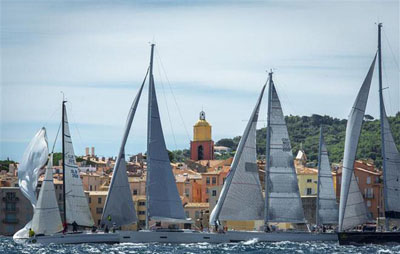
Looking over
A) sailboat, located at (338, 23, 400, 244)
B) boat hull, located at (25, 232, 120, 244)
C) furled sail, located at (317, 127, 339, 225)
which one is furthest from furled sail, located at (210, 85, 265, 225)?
boat hull, located at (25, 232, 120, 244)

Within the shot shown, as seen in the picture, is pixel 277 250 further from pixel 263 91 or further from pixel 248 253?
pixel 263 91

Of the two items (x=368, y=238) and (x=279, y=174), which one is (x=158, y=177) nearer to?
(x=279, y=174)

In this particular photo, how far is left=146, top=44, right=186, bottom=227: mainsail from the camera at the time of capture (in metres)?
63.9

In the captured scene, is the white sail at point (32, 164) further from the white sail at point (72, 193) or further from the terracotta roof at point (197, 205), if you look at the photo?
the terracotta roof at point (197, 205)

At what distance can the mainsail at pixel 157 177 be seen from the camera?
63.9 meters

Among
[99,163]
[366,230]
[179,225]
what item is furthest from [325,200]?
[99,163]

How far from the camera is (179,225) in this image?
9056 centimetres

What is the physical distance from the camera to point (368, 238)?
60.9 metres

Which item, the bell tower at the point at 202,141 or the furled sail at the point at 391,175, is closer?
the furled sail at the point at 391,175

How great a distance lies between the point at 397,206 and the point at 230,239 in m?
9.42

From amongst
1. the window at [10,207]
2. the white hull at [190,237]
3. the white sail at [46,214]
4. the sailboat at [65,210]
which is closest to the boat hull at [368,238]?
the white hull at [190,237]

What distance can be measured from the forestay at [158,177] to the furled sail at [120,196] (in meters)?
1.16

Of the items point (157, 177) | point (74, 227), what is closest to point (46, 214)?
point (74, 227)

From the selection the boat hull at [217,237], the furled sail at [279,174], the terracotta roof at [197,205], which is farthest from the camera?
the terracotta roof at [197,205]
